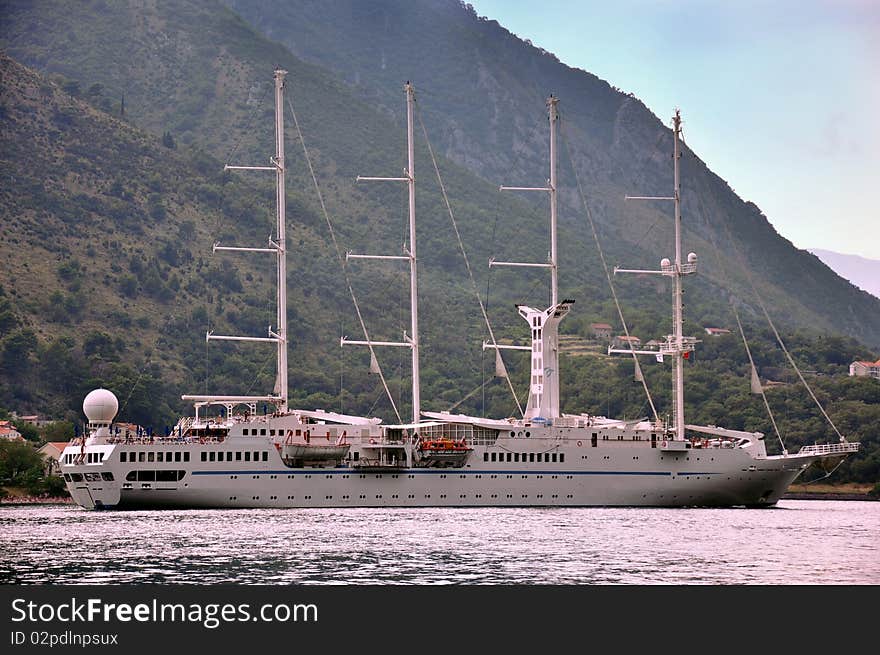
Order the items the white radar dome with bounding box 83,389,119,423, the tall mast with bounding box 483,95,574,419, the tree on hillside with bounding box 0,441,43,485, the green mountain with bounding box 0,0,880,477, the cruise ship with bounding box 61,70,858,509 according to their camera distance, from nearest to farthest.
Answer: the cruise ship with bounding box 61,70,858,509 < the white radar dome with bounding box 83,389,119,423 < the tall mast with bounding box 483,95,574,419 < the tree on hillside with bounding box 0,441,43,485 < the green mountain with bounding box 0,0,880,477

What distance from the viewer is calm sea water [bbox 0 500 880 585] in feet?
142

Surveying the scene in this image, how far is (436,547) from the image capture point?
2008 inches

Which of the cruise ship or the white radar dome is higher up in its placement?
the white radar dome

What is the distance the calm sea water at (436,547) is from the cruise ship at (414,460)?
206cm

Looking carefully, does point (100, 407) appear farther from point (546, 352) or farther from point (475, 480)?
point (546, 352)

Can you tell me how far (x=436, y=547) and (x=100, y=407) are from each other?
27.4 m

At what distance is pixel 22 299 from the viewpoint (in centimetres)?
13200

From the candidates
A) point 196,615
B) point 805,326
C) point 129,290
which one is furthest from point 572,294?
point 196,615

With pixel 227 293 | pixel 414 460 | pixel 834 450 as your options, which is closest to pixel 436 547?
pixel 414 460

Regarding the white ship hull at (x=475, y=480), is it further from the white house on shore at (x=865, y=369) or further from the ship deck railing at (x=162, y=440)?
the white house on shore at (x=865, y=369)

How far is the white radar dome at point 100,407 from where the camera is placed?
2874 inches

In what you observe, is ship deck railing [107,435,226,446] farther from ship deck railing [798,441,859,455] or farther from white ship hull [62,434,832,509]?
ship deck railing [798,441,859,455]

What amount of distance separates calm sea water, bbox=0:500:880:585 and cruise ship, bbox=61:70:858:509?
2.06 metres

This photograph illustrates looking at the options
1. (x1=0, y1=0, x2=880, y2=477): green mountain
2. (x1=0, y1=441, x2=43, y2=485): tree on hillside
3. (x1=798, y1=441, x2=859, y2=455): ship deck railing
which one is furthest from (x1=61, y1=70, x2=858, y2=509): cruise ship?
(x1=0, y1=0, x2=880, y2=477): green mountain
